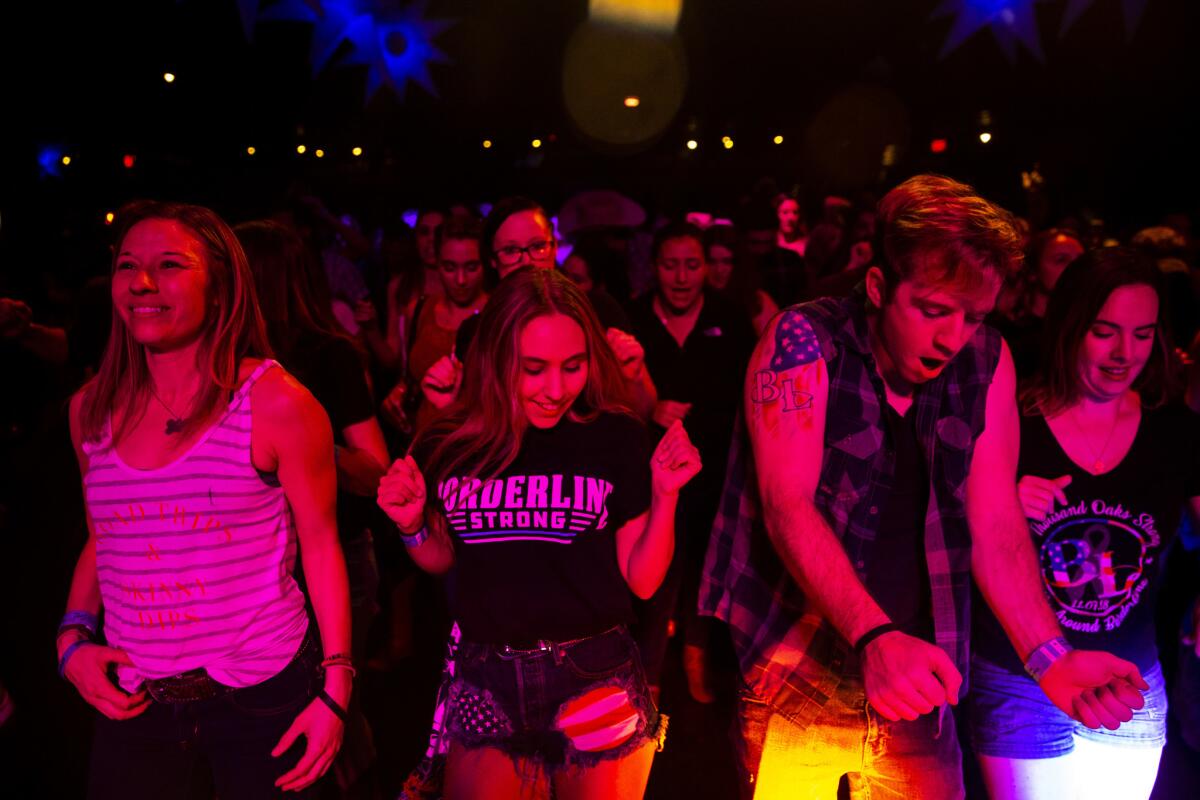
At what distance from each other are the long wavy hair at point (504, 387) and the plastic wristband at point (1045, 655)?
1176 millimetres

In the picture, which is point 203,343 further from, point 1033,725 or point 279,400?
point 1033,725

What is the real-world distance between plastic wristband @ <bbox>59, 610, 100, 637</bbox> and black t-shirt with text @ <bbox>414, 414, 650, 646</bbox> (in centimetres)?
92

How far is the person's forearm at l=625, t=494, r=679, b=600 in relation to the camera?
2.29 metres

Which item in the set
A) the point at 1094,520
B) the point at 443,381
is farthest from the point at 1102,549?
the point at 443,381

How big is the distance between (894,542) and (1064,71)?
500 inches

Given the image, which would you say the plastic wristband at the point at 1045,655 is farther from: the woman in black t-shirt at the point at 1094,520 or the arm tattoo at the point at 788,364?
the arm tattoo at the point at 788,364

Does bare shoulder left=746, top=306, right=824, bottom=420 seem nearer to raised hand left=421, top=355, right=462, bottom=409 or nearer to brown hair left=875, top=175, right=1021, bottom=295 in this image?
brown hair left=875, top=175, right=1021, bottom=295

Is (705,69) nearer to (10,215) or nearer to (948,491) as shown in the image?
(10,215)

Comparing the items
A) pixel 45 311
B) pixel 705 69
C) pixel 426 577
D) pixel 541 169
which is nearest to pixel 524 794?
pixel 426 577

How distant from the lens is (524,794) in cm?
215

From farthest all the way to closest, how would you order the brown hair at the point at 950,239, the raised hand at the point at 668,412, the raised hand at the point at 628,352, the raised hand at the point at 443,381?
the raised hand at the point at 668,412
the raised hand at the point at 628,352
the raised hand at the point at 443,381
the brown hair at the point at 950,239

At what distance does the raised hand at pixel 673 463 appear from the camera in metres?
2.24

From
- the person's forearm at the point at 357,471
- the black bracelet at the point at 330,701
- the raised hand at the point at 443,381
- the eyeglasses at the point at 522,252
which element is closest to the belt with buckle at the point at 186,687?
the black bracelet at the point at 330,701

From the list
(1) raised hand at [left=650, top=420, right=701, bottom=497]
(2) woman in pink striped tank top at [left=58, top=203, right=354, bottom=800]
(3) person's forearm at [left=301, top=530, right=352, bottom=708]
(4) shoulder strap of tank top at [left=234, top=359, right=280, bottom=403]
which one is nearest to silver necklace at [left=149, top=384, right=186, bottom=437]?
(2) woman in pink striped tank top at [left=58, top=203, right=354, bottom=800]
